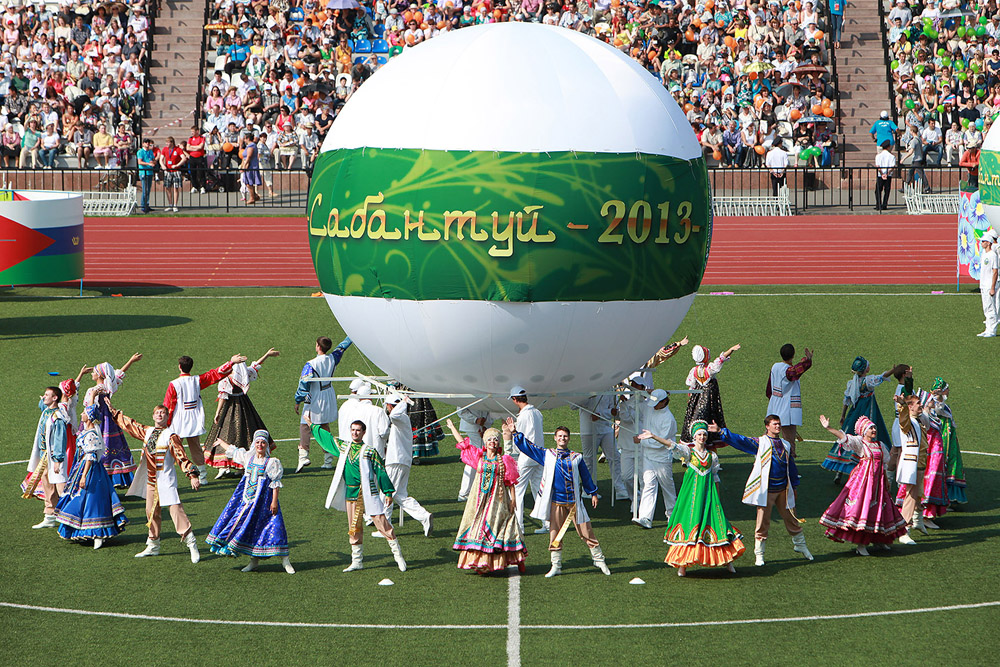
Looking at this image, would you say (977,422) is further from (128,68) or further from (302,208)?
(128,68)

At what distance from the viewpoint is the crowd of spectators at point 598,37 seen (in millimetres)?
A: 39656

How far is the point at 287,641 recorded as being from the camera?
1130 cm

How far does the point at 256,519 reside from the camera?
13086mm

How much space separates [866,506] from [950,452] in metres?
1.96

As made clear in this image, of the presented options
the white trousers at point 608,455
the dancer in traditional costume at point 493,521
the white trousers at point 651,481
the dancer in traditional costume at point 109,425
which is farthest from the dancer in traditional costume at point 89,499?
the white trousers at point 651,481

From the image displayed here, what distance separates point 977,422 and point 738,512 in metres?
5.99

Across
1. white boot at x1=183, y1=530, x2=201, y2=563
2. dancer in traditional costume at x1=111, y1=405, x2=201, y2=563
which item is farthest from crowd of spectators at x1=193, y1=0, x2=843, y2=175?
white boot at x1=183, y1=530, x2=201, y2=563

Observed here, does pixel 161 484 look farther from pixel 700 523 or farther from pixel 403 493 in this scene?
pixel 700 523

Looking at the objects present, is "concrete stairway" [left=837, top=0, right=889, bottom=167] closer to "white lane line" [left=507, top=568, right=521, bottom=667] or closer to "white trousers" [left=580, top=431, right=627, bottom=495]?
"white trousers" [left=580, top=431, right=627, bottom=495]

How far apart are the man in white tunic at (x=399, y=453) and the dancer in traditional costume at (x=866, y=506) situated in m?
4.19

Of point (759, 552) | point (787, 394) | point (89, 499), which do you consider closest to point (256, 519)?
point (89, 499)

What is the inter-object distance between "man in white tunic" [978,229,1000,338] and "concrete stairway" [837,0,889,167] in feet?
49.6

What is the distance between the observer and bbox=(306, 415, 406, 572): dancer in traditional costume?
13258mm

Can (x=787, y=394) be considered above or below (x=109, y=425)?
above
